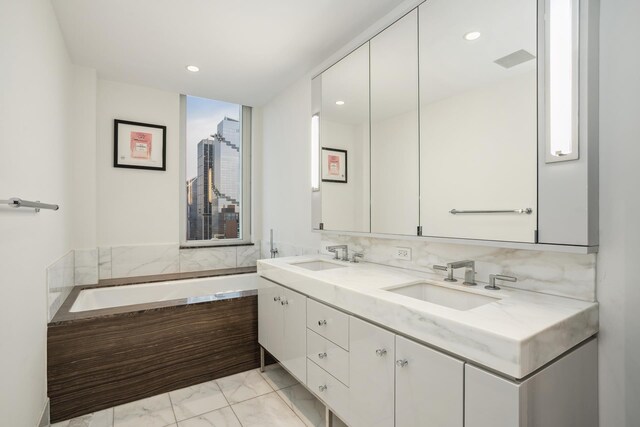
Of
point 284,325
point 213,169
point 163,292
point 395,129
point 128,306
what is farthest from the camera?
point 213,169

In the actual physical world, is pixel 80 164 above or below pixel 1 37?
below

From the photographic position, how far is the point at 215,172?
3586 millimetres

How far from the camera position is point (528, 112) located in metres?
1.27

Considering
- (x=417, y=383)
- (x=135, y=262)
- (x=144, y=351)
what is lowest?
(x=144, y=351)

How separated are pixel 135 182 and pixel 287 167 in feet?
4.88

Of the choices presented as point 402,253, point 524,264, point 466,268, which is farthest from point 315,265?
point 524,264

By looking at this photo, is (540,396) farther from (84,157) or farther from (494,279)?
(84,157)

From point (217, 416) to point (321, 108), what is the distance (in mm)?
2244

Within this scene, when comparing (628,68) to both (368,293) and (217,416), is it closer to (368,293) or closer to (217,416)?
(368,293)

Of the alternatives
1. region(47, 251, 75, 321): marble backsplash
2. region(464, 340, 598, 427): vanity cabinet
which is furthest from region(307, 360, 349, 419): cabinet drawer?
region(47, 251, 75, 321): marble backsplash

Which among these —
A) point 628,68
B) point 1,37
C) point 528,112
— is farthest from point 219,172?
point 628,68

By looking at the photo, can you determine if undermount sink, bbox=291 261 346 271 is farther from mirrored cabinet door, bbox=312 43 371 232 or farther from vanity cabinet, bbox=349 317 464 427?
vanity cabinet, bbox=349 317 464 427

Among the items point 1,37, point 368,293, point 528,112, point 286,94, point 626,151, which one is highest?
point 286,94

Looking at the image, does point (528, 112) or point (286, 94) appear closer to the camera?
point (528, 112)
